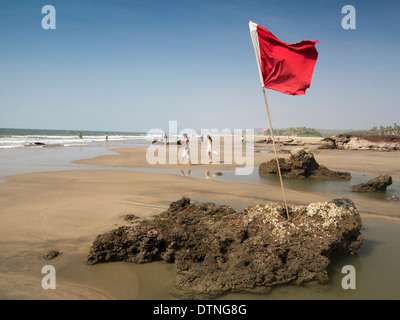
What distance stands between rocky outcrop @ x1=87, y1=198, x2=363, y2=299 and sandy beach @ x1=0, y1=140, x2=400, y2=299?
1.04ft

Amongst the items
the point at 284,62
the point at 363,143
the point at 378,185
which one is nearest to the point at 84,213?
the point at 284,62

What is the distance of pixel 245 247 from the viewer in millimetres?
4367

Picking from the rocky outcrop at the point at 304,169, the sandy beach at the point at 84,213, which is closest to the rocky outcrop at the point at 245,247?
the sandy beach at the point at 84,213

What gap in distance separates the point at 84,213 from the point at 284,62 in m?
6.04

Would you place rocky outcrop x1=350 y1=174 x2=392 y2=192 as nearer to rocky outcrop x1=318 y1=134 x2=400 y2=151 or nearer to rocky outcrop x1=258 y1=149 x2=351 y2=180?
rocky outcrop x1=258 y1=149 x2=351 y2=180

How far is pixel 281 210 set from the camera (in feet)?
17.0

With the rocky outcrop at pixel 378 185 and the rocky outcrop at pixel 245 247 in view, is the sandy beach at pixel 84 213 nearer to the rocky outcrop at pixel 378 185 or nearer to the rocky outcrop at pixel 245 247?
the rocky outcrop at pixel 245 247

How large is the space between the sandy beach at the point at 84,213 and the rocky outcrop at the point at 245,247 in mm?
317

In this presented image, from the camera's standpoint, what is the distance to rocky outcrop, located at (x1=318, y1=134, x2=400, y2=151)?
30688 millimetres

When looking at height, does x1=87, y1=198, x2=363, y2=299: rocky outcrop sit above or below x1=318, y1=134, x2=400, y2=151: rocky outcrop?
below

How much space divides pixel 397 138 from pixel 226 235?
36.7 meters

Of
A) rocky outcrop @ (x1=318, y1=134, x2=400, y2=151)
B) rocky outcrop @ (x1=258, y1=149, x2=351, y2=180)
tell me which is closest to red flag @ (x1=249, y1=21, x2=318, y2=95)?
rocky outcrop @ (x1=258, y1=149, x2=351, y2=180)
